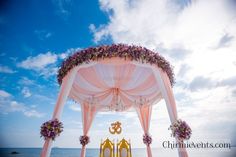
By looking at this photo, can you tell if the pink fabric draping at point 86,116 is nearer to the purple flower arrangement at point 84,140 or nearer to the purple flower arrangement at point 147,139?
the purple flower arrangement at point 84,140

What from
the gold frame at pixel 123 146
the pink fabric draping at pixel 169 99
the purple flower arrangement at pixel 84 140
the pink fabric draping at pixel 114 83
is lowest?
the gold frame at pixel 123 146

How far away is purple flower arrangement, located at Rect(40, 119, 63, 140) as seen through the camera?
4.48 meters

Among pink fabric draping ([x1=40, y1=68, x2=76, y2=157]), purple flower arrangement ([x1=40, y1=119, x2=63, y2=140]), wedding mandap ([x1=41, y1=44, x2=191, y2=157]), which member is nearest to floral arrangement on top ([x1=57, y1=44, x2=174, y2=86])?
wedding mandap ([x1=41, y1=44, x2=191, y2=157])

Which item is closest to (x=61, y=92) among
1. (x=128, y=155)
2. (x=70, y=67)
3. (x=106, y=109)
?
(x=70, y=67)

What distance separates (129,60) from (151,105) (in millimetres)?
4180

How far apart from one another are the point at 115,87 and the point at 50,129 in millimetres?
3744

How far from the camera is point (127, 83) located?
7.36 m


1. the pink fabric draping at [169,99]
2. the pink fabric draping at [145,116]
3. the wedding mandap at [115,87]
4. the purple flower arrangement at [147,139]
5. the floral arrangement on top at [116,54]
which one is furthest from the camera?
the pink fabric draping at [145,116]

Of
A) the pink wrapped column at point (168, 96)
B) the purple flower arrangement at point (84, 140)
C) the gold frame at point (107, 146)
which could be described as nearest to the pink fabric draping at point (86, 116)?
the purple flower arrangement at point (84, 140)

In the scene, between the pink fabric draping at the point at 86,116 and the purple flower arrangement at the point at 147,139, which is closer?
the purple flower arrangement at the point at 147,139

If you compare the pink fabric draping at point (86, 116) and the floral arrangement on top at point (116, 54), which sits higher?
the floral arrangement on top at point (116, 54)

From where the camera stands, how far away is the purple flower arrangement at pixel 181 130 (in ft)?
14.9

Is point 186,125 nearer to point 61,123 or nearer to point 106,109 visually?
point 61,123

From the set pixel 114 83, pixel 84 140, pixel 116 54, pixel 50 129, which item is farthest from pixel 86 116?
pixel 116 54
